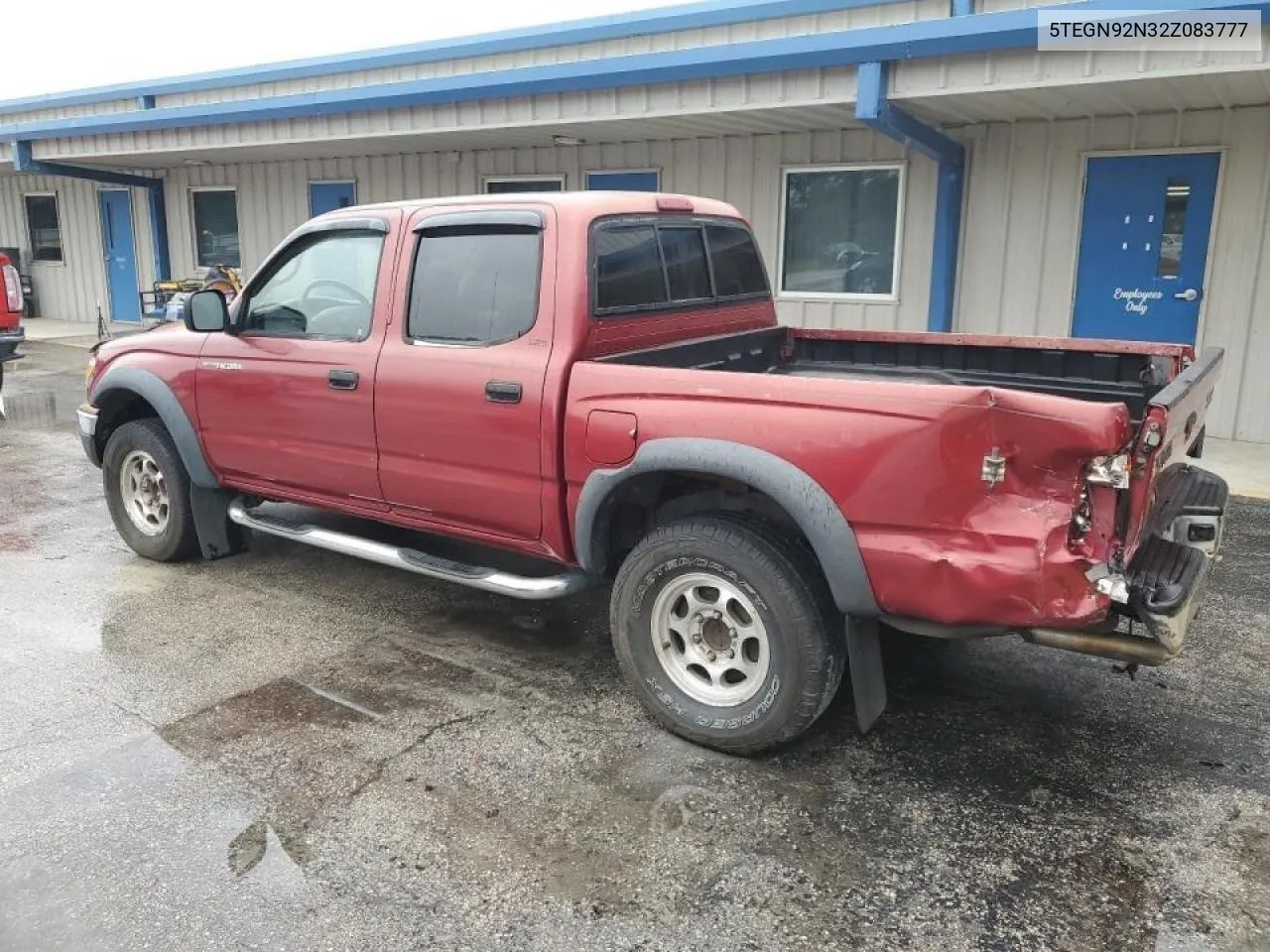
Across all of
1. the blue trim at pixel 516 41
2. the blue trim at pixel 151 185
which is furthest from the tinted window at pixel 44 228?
the blue trim at pixel 516 41

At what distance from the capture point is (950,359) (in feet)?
16.4

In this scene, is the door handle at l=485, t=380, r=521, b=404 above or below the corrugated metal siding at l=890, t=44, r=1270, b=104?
below

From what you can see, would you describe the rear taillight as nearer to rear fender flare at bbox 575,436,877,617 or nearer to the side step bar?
the side step bar

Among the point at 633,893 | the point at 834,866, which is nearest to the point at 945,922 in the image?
the point at 834,866

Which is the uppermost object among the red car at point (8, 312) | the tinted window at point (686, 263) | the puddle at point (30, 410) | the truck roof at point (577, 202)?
the truck roof at point (577, 202)

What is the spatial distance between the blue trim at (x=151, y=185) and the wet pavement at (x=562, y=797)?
13.9 meters

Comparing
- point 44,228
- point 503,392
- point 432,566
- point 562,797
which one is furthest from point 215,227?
point 562,797

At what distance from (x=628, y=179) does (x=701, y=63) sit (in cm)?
343

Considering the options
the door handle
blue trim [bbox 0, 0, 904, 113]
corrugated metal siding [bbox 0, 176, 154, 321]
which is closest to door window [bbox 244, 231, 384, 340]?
the door handle

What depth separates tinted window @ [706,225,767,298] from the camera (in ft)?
16.1

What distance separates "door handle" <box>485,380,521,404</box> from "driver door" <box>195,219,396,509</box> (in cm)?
72

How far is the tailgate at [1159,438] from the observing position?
2.88m

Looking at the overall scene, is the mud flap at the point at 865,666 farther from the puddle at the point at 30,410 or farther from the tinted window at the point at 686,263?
A: the puddle at the point at 30,410

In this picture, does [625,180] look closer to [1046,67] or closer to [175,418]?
[1046,67]
